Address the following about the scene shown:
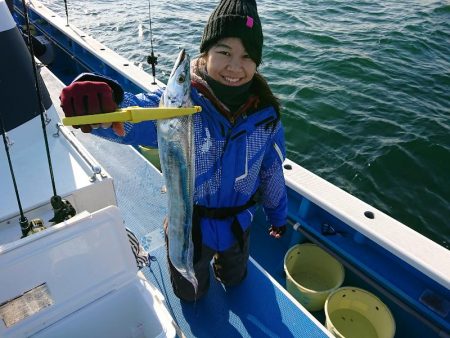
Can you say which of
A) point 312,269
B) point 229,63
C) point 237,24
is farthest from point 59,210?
point 312,269

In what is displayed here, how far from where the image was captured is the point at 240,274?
290 centimetres

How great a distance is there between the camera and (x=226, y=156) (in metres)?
2.23

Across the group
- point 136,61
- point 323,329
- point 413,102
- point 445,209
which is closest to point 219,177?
point 323,329

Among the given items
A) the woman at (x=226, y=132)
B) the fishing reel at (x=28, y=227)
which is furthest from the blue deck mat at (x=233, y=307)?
the fishing reel at (x=28, y=227)

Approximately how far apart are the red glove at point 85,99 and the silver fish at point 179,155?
0.78 ft

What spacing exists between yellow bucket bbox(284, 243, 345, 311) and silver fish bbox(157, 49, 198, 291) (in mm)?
1702

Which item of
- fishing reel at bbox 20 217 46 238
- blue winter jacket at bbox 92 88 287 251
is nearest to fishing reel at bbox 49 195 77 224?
fishing reel at bbox 20 217 46 238

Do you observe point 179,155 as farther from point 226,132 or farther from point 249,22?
point 249,22

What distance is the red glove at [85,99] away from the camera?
4.80 feet

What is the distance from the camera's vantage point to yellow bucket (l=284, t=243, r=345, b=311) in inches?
129

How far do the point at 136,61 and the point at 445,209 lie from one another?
757 cm

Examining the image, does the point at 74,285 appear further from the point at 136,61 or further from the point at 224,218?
the point at 136,61

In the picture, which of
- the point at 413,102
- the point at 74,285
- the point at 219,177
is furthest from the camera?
the point at 413,102

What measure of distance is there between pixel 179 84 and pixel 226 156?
87 centimetres
